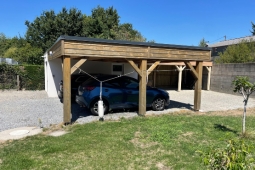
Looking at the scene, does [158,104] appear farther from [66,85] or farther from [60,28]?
[60,28]

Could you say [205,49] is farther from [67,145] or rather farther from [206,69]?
[206,69]

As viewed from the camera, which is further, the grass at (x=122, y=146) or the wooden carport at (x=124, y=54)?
the wooden carport at (x=124, y=54)

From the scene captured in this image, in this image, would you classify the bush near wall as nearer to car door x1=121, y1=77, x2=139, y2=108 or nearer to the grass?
car door x1=121, y1=77, x2=139, y2=108

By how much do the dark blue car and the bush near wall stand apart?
7814mm

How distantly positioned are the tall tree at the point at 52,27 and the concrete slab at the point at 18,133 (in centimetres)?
2076

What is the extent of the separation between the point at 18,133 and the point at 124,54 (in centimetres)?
382

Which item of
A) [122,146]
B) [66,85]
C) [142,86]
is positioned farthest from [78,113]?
[122,146]

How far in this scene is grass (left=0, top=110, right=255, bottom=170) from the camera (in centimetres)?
360

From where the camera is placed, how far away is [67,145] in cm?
440

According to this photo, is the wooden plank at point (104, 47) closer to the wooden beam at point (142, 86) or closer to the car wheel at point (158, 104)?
the wooden beam at point (142, 86)

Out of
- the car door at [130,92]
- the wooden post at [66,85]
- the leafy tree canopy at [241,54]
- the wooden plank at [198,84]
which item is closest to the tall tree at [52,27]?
the leafy tree canopy at [241,54]

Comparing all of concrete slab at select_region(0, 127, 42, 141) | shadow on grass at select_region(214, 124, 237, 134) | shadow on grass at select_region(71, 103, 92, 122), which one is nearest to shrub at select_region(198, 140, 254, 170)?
shadow on grass at select_region(214, 124, 237, 134)

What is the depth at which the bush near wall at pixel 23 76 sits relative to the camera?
44.6ft

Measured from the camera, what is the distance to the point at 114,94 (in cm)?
746
